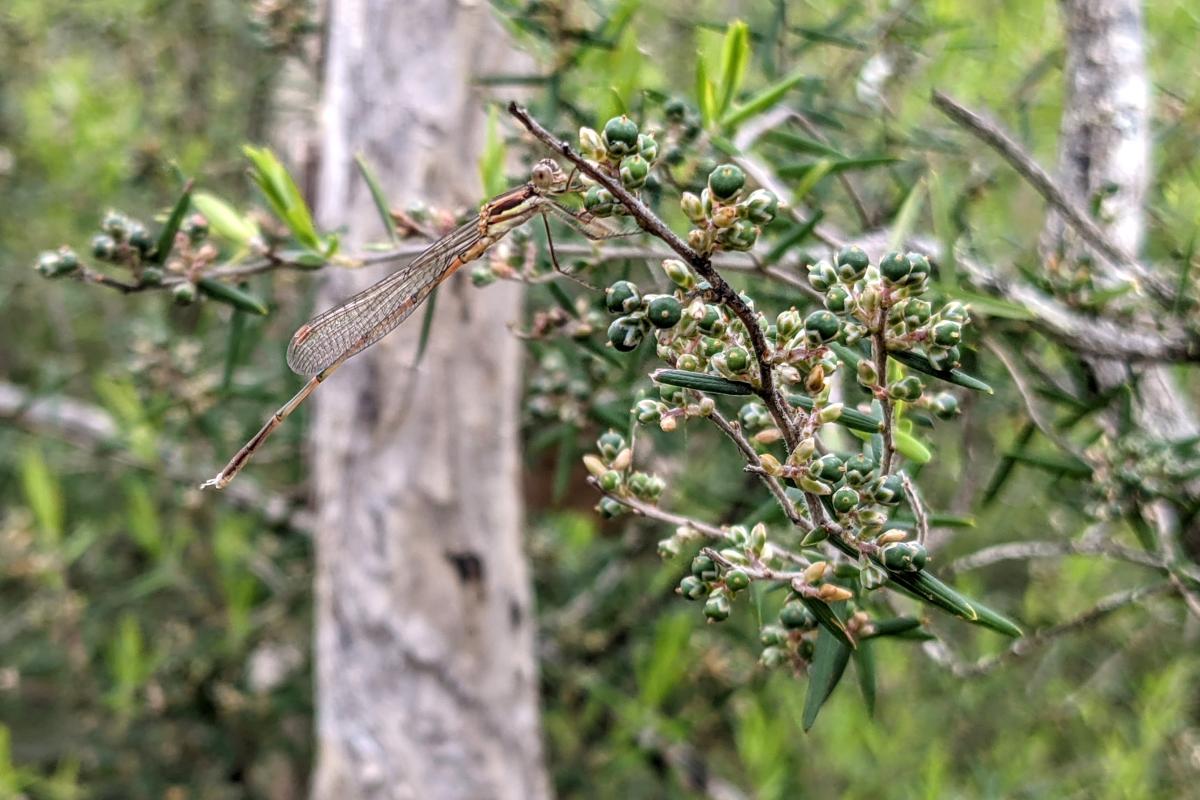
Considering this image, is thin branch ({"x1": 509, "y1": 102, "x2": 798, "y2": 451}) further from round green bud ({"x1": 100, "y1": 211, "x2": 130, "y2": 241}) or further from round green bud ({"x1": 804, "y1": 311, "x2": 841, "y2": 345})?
round green bud ({"x1": 100, "y1": 211, "x2": 130, "y2": 241})

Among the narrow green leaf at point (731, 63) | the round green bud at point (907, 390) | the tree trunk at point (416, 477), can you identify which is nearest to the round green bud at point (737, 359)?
the round green bud at point (907, 390)

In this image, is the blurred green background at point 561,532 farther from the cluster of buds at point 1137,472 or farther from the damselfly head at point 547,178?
the damselfly head at point 547,178

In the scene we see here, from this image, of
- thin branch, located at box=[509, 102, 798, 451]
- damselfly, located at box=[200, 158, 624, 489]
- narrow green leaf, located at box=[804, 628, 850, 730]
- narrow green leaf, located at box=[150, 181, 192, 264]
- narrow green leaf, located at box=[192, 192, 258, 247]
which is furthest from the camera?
narrow green leaf, located at box=[192, 192, 258, 247]

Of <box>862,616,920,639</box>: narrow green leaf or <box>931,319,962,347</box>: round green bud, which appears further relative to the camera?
<box>862,616,920,639</box>: narrow green leaf

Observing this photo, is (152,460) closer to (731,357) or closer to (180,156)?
(180,156)

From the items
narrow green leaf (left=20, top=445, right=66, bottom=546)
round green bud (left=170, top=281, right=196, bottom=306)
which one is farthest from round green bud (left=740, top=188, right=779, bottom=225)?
narrow green leaf (left=20, top=445, right=66, bottom=546)

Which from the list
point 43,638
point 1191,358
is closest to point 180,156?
point 43,638
